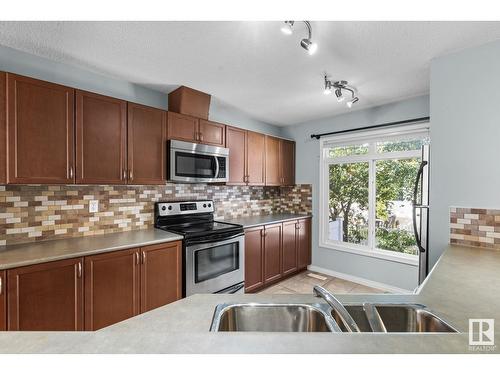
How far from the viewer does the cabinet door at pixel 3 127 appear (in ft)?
5.28

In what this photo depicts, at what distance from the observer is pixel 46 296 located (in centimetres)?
159

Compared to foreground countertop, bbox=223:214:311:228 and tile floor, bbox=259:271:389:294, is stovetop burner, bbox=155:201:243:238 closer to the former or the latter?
foreground countertop, bbox=223:214:311:228

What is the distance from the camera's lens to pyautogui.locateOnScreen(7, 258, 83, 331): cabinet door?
1.48m

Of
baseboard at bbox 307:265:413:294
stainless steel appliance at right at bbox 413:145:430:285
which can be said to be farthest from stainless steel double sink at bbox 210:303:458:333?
baseboard at bbox 307:265:413:294

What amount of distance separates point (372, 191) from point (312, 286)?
152cm

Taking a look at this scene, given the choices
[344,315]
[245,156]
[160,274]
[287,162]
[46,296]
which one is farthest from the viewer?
[287,162]

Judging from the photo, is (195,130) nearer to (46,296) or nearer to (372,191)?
(46,296)

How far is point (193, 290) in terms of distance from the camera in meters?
2.28

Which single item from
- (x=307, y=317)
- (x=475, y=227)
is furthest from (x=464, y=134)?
(x=307, y=317)

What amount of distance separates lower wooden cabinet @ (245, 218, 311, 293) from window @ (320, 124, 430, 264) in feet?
1.14

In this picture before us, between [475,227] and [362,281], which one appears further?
[362,281]

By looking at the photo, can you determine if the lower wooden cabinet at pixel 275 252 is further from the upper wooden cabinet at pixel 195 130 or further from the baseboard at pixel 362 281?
the upper wooden cabinet at pixel 195 130

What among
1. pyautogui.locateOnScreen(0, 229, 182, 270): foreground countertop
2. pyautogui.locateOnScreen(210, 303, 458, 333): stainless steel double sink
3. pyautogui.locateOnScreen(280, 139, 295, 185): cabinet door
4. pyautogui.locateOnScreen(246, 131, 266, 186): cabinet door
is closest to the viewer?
pyautogui.locateOnScreen(210, 303, 458, 333): stainless steel double sink
